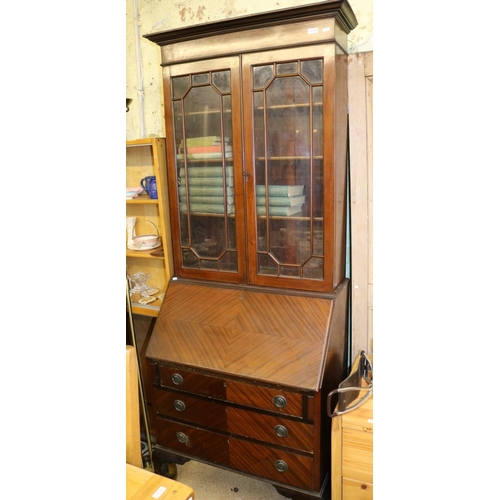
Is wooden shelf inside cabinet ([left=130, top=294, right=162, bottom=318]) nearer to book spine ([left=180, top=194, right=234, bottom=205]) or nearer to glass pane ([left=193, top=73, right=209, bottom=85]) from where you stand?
book spine ([left=180, top=194, right=234, bottom=205])

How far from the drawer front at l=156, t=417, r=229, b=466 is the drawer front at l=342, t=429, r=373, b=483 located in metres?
0.53

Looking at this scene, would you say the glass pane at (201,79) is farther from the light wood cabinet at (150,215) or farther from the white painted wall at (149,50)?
the white painted wall at (149,50)

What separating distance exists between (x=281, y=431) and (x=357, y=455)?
304 mm

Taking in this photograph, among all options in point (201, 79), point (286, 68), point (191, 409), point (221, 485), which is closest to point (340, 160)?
point (286, 68)

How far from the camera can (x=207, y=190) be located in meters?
2.06

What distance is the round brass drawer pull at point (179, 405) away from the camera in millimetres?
1978

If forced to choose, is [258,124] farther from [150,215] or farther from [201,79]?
[150,215]

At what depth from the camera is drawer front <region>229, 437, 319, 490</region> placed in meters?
1.73

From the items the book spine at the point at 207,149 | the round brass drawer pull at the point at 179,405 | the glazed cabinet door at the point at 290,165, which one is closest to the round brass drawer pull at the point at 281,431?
the round brass drawer pull at the point at 179,405

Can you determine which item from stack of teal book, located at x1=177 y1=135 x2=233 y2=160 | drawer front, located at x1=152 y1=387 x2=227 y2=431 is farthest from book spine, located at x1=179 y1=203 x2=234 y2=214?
drawer front, located at x1=152 y1=387 x2=227 y2=431

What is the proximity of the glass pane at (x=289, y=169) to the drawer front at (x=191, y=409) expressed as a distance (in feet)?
2.10
